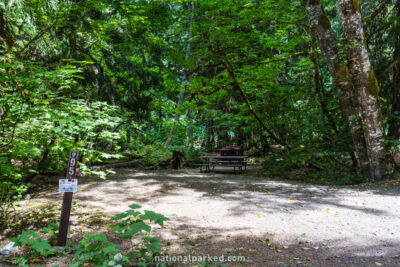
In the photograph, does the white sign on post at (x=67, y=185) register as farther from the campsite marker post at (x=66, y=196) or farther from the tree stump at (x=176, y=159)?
the tree stump at (x=176, y=159)

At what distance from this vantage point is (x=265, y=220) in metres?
3.81

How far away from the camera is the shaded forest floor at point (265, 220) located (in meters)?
2.75

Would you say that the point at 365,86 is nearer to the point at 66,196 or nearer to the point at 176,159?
the point at 66,196

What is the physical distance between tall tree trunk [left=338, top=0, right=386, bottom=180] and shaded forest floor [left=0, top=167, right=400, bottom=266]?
979 mm

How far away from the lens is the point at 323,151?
8.26 metres

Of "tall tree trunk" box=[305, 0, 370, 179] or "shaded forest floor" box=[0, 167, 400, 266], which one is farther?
"tall tree trunk" box=[305, 0, 370, 179]

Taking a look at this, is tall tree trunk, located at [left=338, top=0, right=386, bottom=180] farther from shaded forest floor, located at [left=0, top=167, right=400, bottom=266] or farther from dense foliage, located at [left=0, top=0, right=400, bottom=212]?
shaded forest floor, located at [left=0, top=167, right=400, bottom=266]

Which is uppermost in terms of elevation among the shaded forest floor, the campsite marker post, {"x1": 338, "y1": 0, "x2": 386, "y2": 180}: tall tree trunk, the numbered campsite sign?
{"x1": 338, "y1": 0, "x2": 386, "y2": 180}: tall tree trunk

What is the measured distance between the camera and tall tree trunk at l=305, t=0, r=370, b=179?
688 cm

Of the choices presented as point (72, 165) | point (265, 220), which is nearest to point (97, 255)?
point (72, 165)

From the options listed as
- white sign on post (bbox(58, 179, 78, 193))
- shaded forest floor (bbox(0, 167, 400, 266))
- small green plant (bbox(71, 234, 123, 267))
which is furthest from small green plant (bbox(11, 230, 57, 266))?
white sign on post (bbox(58, 179, 78, 193))

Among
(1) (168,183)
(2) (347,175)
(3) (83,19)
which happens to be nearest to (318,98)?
(2) (347,175)

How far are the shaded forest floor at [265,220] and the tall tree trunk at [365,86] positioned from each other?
979 mm

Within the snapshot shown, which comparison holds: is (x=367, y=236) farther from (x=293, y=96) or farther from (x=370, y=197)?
(x=293, y=96)
